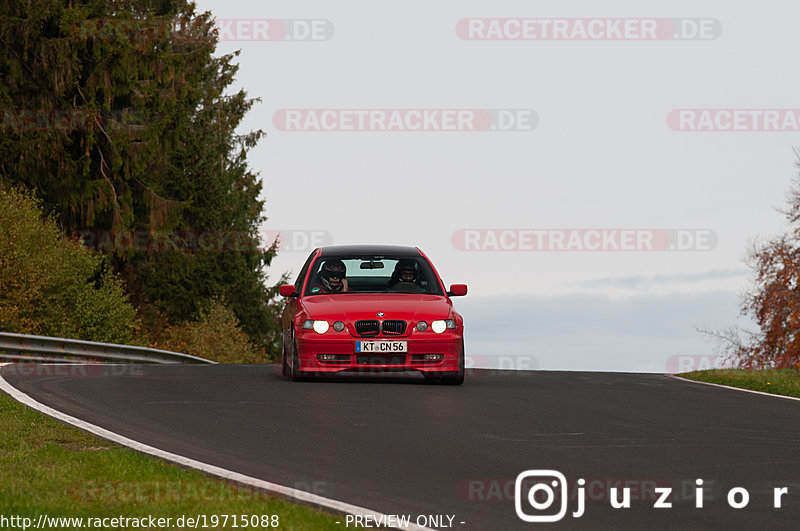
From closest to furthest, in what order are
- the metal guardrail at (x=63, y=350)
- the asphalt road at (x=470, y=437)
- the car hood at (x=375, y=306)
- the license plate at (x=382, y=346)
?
the asphalt road at (x=470, y=437) < the license plate at (x=382, y=346) < the car hood at (x=375, y=306) < the metal guardrail at (x=63, y=350)

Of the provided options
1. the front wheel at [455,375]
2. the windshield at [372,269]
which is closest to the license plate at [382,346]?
the front wheel at [455,375]

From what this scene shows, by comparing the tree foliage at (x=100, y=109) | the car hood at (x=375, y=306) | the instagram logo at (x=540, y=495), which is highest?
the tree foliage at (x=100, y=109)

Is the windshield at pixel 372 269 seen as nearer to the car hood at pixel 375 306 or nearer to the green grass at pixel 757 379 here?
the car hood at pixel 375 306

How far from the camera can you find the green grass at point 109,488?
657 centimetres

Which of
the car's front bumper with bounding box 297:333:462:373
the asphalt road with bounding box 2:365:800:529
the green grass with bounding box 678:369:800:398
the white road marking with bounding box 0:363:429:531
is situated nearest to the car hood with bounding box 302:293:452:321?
the car's front bumper with bounding box 297:333:462:373

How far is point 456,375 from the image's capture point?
48.6 feet

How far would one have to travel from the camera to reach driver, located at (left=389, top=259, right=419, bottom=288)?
51.4 ft

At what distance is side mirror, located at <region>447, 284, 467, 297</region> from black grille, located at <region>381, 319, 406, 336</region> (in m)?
1.44

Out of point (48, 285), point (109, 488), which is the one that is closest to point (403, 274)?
point (109, 488)

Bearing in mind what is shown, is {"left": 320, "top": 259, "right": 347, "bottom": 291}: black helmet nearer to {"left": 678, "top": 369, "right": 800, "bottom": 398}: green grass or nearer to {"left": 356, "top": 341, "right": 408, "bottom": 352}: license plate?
{"left": 356, "top": 341, "right": 408, "bottom": 352}: license plate

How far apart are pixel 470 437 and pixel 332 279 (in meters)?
6.02

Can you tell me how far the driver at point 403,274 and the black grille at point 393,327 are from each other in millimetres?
1362

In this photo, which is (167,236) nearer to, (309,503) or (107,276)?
(107,276)

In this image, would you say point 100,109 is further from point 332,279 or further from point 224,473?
point 224,473
